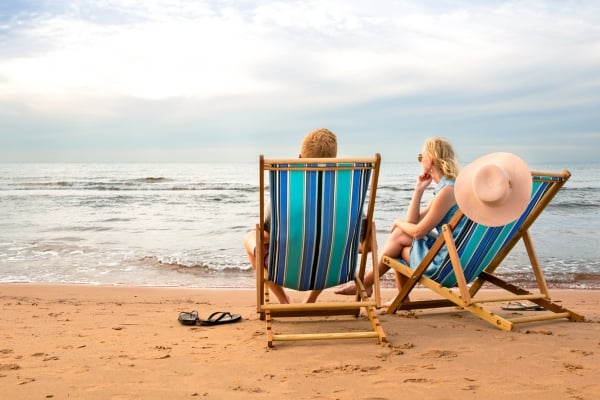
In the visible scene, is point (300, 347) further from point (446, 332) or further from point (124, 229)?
point (124, 229)

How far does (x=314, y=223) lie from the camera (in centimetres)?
376

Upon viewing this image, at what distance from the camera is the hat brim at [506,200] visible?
377 cm

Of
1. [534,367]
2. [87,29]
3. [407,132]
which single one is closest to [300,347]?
[534,367]

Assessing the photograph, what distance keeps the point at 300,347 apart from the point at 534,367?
52.3 inches

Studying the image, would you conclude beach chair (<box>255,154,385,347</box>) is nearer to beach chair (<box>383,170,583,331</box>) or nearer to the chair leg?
the chair leg

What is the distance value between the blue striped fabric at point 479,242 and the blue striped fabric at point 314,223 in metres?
0.73

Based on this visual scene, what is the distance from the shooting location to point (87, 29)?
18281 millimetres

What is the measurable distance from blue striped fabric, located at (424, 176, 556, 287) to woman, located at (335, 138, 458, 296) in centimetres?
15

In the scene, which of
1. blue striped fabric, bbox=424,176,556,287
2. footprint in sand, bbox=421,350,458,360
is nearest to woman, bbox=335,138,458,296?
blue striped fabric, bbox=424,176,556,287

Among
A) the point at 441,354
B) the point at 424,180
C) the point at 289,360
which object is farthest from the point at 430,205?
the point at 289,360

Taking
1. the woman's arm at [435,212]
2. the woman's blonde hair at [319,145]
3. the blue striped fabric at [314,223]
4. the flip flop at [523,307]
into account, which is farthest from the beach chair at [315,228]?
the flip flop at [523,307]

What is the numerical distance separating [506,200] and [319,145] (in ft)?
4.11

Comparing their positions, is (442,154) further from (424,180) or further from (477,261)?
(477,261)

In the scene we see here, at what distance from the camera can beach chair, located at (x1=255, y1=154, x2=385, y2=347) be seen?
360 cm
